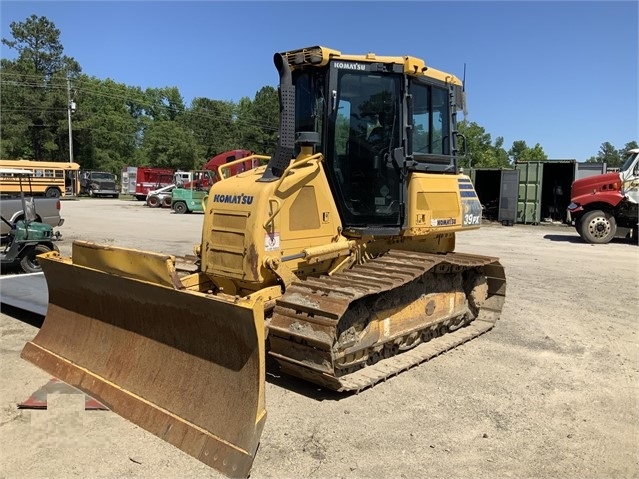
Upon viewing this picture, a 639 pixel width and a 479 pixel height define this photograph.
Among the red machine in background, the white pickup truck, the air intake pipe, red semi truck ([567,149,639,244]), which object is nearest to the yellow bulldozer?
the air intake pipe

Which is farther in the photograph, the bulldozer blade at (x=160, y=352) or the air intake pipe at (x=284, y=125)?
the air intake pipe at (x=284, y=125)

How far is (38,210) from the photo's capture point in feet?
40.1

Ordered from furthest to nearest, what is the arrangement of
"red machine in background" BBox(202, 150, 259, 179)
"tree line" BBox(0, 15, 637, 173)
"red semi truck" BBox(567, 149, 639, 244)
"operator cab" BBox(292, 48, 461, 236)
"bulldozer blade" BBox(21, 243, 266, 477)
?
"tree line" BBox(0, 15, 637, 173) < "red semi truck" BBox(567, 149, 639, 244) < "red machine in background" BBox(202, 150, 259, 179) < "operator cab" BBox(292, 48, 461, 236) < "bulldozer blade" BBox(21, 243, 266, 477)

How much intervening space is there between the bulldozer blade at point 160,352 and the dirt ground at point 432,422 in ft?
0.49

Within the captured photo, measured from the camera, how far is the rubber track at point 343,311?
425 centimetres

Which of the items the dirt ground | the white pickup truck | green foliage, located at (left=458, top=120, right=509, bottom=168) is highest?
green foliage, located at (left=458, top=120, right=509, bottom=168)

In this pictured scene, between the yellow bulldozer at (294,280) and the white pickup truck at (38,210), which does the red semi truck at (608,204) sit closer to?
the yellow bulldozer at (294,280)

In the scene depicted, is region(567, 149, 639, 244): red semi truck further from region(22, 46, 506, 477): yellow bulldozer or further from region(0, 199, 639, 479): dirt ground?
region(22, 46, 506, 477): yellow bulldozer

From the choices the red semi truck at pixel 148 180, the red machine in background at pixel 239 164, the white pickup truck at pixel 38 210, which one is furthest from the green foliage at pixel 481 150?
the white pickup truck at pixel 38 210

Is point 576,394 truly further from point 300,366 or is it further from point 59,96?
point 59,96

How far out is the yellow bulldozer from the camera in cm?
395

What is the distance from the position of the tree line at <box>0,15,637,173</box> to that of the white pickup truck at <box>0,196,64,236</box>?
2932 centimetres

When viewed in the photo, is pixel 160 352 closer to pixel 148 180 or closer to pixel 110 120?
pixel 148 180

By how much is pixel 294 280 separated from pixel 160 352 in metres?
1.32
